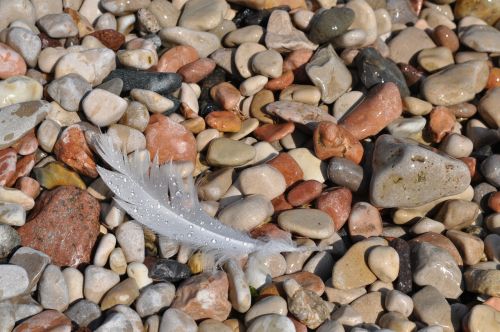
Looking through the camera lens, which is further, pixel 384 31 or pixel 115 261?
pixel 384 31

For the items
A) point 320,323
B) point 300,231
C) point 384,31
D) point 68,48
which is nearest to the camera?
point 320,323

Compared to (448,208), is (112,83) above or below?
above

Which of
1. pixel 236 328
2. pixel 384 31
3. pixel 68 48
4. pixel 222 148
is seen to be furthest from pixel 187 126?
pixel 384 31

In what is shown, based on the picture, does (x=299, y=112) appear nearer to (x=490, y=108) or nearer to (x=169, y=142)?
(x=169, y=142)

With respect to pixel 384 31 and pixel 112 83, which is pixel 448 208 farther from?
pixel 112 83

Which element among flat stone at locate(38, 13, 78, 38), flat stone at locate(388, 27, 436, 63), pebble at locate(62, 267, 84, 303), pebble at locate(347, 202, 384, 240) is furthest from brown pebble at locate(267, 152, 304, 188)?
flat stone at locate(38, 13, 78, 38)

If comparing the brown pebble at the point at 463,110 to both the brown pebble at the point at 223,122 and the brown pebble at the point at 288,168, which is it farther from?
the brown pebble at the point at 223,122

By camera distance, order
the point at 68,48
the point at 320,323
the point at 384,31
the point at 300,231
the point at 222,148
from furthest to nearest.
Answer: the point at 384,31
the point at 68,48
the point at 222,148
the point at 300,231
the point at 320,323
